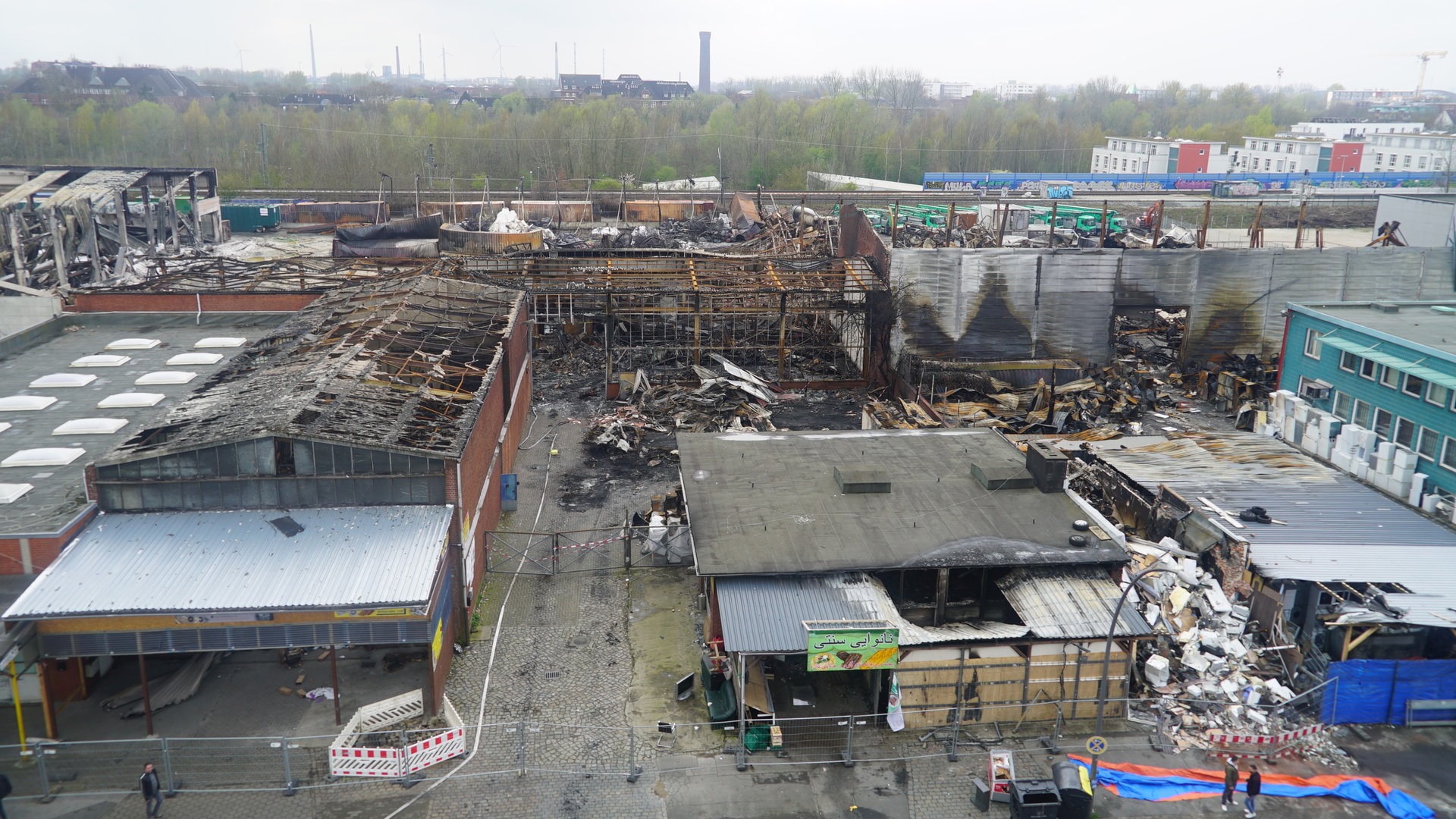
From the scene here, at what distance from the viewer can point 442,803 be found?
16.9m

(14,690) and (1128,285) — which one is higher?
(1128,285)

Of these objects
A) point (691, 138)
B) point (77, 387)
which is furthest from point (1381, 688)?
point (691, 138)

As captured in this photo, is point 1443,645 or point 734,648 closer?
point 734,648

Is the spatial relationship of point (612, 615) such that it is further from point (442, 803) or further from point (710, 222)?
point (710, 222)

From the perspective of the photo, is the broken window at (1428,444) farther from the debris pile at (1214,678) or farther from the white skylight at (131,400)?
the white skylight at (131,400)

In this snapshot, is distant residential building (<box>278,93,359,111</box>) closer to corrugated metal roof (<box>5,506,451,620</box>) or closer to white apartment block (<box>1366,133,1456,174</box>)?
white apartment block (<box>1366,133,1456,174</box>)

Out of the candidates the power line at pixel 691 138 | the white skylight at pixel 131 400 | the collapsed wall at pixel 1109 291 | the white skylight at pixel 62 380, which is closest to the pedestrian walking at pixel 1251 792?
the collapsed wall at pixel 1109 291

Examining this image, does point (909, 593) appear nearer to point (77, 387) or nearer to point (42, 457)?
point (42, 457)

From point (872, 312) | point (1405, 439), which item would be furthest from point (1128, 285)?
point (1405, 439)

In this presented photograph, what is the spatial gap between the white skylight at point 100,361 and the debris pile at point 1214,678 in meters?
31.1

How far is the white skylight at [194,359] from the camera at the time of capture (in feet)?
103

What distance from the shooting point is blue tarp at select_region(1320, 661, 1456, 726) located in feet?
63.5

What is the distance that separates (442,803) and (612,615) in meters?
7.14

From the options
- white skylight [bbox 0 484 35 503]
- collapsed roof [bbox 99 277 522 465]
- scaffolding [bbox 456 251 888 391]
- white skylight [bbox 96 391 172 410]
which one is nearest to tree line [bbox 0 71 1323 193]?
scaffolding [bbox 456 251 888 391]
